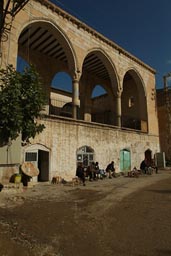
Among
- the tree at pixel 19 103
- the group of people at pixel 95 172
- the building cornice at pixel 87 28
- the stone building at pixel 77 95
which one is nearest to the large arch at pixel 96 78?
the stone building at pixel 77 95

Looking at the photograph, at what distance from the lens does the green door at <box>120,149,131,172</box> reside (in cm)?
1734

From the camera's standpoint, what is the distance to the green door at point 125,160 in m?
17.3

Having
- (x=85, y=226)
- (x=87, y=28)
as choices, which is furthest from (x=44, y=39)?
(x=85, y=226)

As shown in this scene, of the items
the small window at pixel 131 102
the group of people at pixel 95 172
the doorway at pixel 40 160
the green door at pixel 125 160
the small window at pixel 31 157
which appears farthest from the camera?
the small window at pixel 131 102

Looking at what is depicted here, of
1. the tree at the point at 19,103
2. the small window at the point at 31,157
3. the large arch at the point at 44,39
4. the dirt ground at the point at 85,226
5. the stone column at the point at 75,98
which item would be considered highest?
the large arch at the point at 44,39

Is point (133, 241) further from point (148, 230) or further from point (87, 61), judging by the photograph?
point (87, 61)

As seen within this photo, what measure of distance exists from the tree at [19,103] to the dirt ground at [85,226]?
304 centimetres

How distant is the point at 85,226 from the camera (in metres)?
4.84

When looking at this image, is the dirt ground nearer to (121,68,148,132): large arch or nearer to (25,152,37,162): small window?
(25,152,37,162): small window

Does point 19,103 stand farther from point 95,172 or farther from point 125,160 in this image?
point 125,160

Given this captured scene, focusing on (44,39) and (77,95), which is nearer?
(77,95)

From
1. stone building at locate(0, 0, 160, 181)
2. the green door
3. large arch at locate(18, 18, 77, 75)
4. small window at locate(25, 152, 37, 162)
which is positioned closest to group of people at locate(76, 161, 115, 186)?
stone building at locate(0, 0, 160, 181)

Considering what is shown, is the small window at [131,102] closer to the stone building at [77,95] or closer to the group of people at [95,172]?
the stone building at [77,95]

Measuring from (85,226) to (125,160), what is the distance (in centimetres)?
1341
